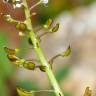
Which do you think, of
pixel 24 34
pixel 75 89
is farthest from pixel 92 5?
pixel 24 34

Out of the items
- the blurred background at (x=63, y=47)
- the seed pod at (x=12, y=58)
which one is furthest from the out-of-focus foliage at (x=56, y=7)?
the seed pod at (x=12, y=58)

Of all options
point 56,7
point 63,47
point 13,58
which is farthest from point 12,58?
point 56,7

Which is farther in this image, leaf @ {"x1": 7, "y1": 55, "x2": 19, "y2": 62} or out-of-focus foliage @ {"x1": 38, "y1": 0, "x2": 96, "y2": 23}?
out-of-focus foliage @ {"x1": 38, "y1": 0, "x2": 96, "y2": 23}

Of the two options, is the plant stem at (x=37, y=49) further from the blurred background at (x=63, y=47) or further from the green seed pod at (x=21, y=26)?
the blurred background at (x=63, y=47)

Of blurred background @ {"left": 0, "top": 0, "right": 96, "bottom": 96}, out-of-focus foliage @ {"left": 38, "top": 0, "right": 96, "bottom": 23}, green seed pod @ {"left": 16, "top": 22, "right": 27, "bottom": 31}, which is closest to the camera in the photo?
green seed pod @ {"left": 16, "top": 22, "right": 27, "bottom": 31}

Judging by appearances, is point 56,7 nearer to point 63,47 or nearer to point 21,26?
point 63,47

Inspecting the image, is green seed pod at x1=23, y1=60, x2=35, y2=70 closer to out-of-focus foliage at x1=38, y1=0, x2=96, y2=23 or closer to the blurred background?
the blurred background

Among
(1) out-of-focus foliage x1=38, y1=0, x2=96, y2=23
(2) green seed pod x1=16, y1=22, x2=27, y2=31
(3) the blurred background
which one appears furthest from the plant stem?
(1) out-of-focus foliage x1=38, y1=0, x2=96, y2=23

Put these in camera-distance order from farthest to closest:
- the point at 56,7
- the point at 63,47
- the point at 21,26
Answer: the point at 56,7 → the point at 63,47 → the point at 21,26

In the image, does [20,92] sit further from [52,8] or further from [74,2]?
[74,2]
